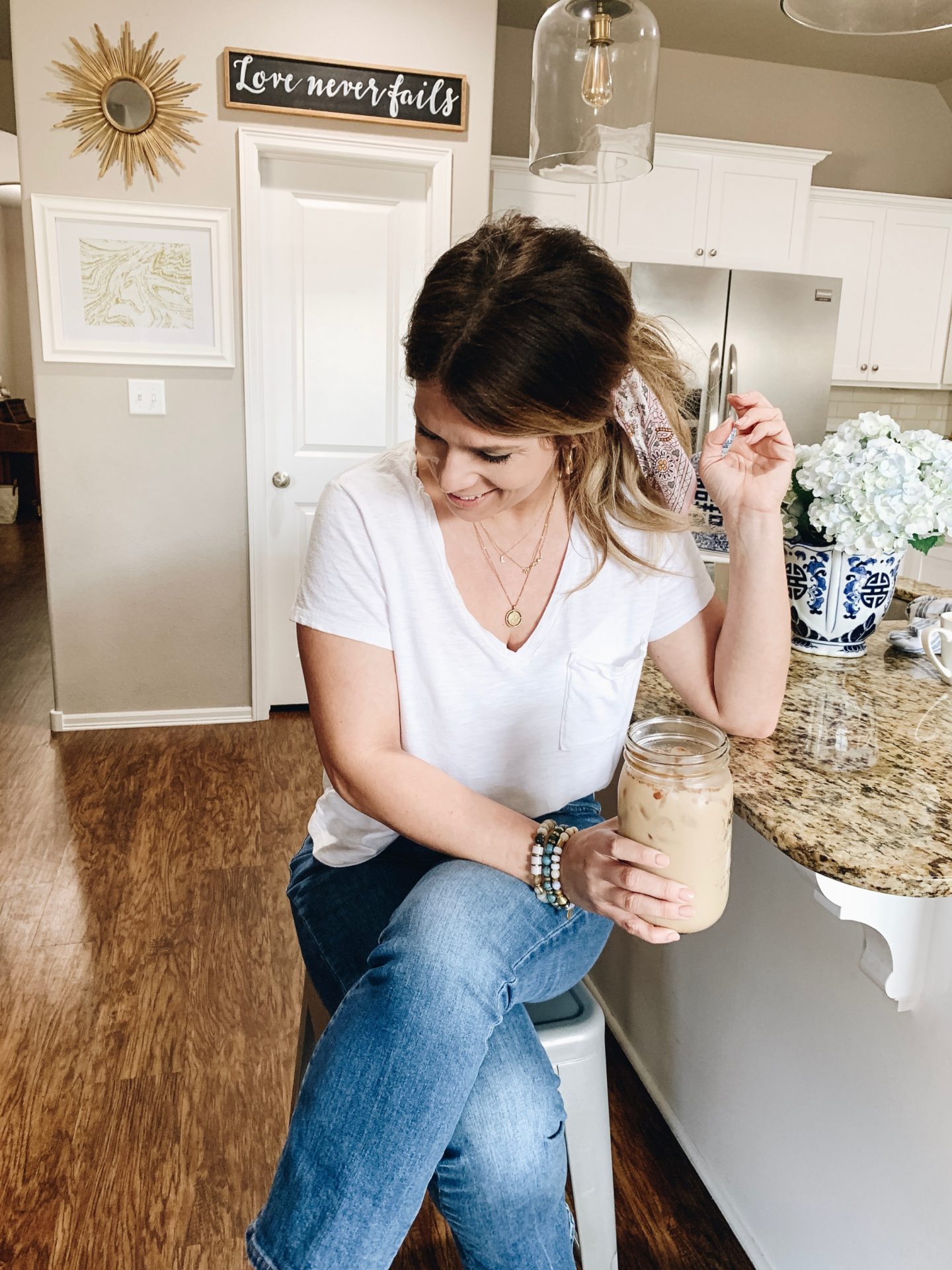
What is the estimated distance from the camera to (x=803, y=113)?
4348 mm

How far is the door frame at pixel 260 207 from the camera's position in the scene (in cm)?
294

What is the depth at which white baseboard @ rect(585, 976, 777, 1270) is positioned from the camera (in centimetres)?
125

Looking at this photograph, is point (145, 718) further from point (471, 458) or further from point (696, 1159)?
point (471, 458)

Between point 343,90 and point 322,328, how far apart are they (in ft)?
2.37

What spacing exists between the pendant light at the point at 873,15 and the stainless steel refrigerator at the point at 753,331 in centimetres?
235

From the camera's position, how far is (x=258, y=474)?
3156 mm

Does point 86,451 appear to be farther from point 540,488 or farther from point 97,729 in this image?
point 540,488

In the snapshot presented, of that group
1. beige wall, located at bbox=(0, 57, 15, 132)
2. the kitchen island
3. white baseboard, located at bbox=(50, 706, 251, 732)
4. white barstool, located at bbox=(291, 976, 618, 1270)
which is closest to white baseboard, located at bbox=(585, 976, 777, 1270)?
the kitchen island

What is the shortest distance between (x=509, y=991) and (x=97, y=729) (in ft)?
8.97

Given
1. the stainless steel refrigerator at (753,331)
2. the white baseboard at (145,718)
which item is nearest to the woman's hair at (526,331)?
the white baseboard at (145,718)

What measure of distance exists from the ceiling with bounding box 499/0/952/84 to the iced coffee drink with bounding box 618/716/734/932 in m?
3.66

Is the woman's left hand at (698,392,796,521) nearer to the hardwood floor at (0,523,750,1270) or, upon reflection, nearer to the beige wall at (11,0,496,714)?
the hardwood floor at (0,523,750,1270)

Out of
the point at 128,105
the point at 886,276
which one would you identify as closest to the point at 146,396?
the point at 128,105

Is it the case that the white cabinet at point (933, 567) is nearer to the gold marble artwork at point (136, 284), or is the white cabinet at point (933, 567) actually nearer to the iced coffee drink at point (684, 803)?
the gold marble artwork at point (136, 284)
